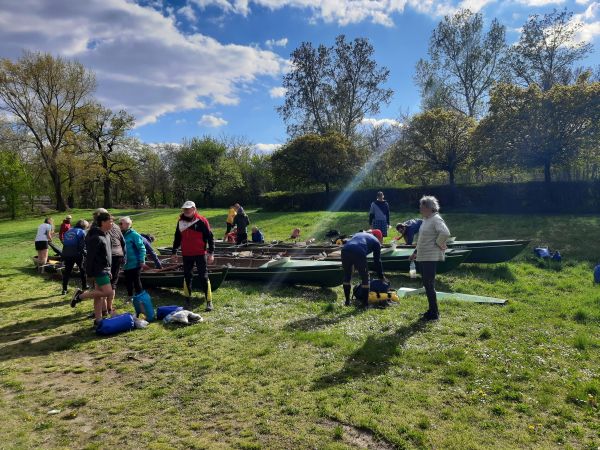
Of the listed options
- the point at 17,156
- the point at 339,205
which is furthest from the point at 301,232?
the point at 17,156

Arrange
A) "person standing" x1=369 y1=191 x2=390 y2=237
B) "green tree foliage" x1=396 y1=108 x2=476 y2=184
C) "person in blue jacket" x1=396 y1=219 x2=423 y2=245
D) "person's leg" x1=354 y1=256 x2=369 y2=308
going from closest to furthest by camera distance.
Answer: "person's leg" x1=354 y1=256 x2=369 y2=308 → "person in blue jacket" x1=396 y1=219 x2=423 y2=245 → "person standing" x1=369 y1=191 x2=390 y2=237 → "green tree foliage" x1=396 y1=108 x2=476 y2=184

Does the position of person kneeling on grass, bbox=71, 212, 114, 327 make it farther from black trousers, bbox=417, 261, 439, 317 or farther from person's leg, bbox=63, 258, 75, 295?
black trousers, bbox=417, 261, 439, 317

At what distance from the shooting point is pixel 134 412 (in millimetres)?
4039

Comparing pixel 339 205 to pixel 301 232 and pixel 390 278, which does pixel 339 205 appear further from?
pixel 390 278

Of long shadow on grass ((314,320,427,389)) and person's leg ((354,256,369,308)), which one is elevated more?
person's leg ((354,256,369,308))

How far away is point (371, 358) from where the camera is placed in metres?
5.04

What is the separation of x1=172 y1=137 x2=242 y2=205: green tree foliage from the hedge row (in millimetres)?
15799

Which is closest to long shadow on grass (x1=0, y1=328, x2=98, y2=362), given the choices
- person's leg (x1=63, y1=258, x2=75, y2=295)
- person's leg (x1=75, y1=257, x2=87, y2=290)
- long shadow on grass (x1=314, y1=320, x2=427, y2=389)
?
person's leg (x1=75, y1=257, x2=87, y2=290)

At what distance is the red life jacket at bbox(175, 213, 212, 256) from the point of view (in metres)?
7.32

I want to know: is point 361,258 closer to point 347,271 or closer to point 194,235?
point 347,271

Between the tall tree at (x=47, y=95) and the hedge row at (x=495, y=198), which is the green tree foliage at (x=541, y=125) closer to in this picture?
the hedge row at (x=495, y=198)

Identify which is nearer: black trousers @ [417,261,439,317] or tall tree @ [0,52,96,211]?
black trousers @ [417,261,439,317]

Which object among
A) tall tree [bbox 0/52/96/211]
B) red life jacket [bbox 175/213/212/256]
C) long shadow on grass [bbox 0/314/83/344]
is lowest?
long shadow on grass [bbox 0/314/83/344]

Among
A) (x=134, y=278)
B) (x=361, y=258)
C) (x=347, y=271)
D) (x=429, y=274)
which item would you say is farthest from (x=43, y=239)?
(x=429, y=274)
